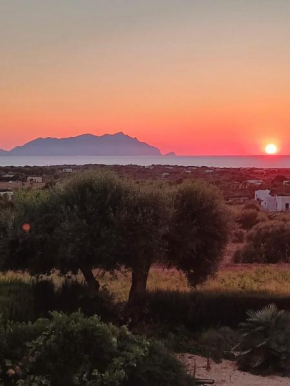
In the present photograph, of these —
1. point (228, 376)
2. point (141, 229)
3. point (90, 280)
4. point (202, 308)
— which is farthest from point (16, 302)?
point (228, 376)

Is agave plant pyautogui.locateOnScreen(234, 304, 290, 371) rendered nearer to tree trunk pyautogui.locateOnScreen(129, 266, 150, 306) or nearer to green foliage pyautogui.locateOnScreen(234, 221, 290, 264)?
tree trunk pyautogui.locateOnScreen(129, 266, 150, 306)

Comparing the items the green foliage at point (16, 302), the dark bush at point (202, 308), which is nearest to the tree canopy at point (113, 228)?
the dark bush at point (202, 308)

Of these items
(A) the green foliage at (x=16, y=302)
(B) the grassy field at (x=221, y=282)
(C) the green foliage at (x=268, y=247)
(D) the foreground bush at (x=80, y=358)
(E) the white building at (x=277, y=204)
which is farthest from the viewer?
(E) the white building at (x=277, y=204)

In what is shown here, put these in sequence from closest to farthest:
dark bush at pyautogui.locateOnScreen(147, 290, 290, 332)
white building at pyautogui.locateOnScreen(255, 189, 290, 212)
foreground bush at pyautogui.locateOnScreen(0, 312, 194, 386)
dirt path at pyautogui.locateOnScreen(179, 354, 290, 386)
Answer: foreground bush at pyautogui.locateOnScreen(0, 312, 194, 386) < dirt path at pyautogui.locateOnScreen(179, 354, 290, 386) < dark bush at pyautogui.locateOnScreen(147, 290, 290, 332) < white building at pyautogui.locateOnScreen(255, 189, 290, 212)

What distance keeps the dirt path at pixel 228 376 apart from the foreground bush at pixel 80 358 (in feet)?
6.10

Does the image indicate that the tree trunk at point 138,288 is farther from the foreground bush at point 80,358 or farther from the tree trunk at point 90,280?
the foreground bush at point 80,358

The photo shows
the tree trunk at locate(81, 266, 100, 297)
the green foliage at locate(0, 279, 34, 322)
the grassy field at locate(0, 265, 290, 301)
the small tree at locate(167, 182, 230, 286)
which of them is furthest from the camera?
the grassy field at locate(0, 265, 290, 301)

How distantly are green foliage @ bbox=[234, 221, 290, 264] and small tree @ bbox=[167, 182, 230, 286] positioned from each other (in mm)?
12581

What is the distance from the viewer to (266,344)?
34.3 feet

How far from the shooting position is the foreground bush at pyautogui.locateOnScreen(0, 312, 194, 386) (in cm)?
705

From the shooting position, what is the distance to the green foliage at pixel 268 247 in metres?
28.2

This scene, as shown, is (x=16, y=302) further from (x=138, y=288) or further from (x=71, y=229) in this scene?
(x=138, y=288)

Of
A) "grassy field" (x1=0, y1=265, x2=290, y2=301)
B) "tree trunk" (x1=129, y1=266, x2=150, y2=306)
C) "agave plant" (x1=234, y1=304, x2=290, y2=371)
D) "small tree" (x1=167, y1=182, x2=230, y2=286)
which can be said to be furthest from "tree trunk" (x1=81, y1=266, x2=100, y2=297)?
"agave plant" (x1=234, y1=304, x2=290, y2=371)

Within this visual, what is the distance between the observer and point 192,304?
13.6 meters
